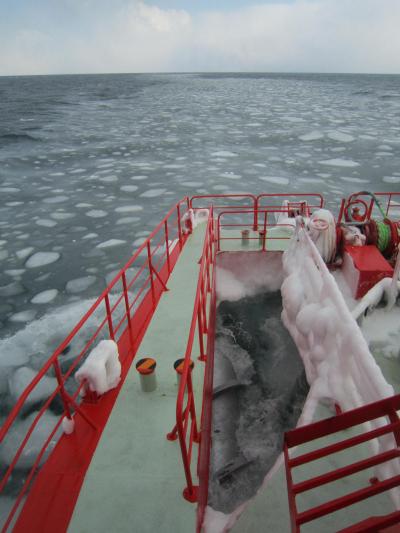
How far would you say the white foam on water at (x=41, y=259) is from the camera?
28.7ft

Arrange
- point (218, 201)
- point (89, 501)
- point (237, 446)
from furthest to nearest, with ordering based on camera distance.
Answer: point (218, 201) < point (237, 446) < point (89, 501)

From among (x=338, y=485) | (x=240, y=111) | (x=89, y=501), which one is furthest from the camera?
(x=240, y=111)

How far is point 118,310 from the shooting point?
22.6ft

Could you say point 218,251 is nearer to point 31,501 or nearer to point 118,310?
point 118,310

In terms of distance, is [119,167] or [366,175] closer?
[366,175]

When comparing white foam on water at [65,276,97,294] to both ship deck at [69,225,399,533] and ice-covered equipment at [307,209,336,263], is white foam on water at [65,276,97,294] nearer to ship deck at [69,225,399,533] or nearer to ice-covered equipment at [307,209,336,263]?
ship deck at [69,225,399,533]

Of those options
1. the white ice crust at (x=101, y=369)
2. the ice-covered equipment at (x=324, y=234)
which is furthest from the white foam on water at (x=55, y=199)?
the white ice crust at (x=101, y=369)

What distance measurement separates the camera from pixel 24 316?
6766mm

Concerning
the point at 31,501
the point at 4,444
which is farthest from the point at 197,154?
the point at 31,501

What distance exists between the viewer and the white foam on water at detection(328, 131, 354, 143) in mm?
24266

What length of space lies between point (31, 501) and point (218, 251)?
15.5 ft

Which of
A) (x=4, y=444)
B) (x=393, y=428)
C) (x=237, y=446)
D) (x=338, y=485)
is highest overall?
(x=393, y=428)

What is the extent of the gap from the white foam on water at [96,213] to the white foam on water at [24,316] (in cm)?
559

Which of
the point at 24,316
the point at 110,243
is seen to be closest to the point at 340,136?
the point at 110,243
